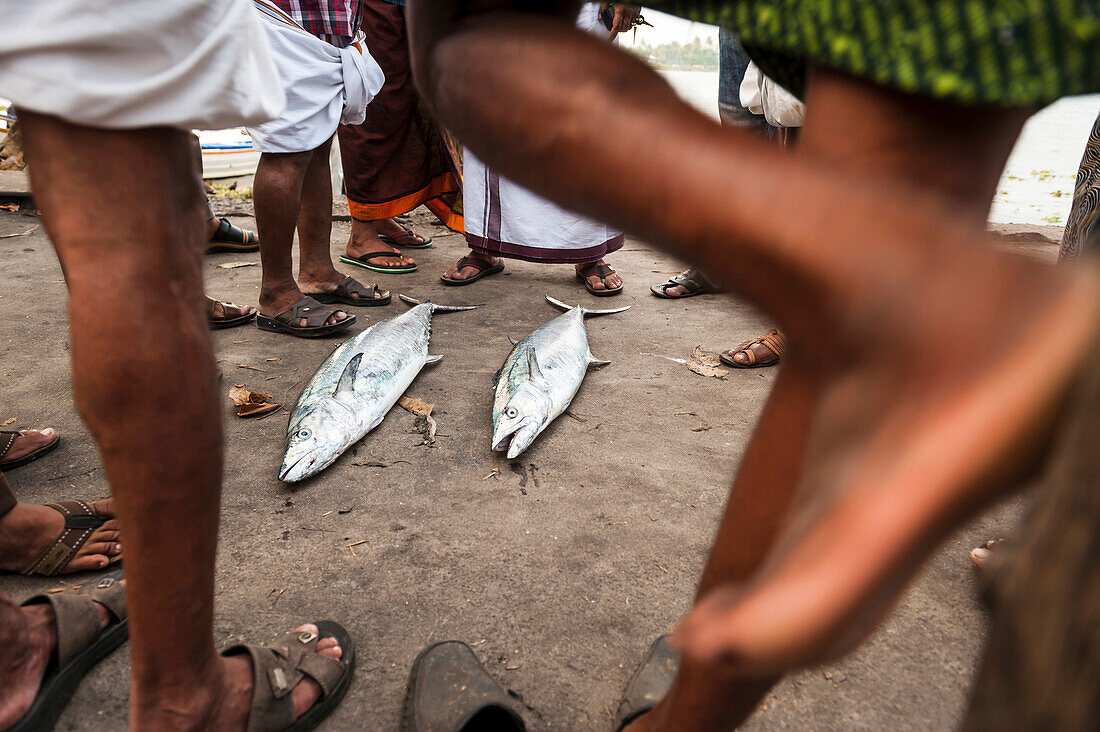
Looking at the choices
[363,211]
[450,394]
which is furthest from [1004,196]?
[450,394]

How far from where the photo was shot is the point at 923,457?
34 centimetres

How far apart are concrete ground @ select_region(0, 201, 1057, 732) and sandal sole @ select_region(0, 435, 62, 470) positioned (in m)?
0.03

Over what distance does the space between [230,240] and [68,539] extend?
121 inches

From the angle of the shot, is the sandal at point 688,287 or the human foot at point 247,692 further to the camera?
the sandal at point 688,287

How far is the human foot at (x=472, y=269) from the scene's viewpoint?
12.5 feet

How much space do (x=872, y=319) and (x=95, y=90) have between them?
2.74 ft

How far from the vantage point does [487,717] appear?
3.37 feet

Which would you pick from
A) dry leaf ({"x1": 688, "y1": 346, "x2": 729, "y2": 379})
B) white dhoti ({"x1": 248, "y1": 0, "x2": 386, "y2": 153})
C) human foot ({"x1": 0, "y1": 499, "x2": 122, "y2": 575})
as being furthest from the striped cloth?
human foot ({"x1": 0, "y1": 499, "x2": 122, "y2": 575})

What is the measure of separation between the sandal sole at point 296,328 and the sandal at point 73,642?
5.49ft

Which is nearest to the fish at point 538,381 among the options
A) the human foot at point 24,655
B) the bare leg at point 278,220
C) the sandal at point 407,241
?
the bare leg at point 278,220

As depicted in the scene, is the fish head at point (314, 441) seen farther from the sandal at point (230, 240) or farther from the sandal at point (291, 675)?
the sandal at point (230, 240)

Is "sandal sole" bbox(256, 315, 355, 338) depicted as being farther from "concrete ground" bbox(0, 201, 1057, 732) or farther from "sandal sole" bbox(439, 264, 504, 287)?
"sandal sole" bbox(439, 264, 504, 287)

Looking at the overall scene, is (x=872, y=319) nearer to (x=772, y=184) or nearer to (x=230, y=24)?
(x=772, y=184)

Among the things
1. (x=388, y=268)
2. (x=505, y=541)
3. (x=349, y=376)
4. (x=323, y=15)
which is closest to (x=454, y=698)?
(x=505, y=541)
